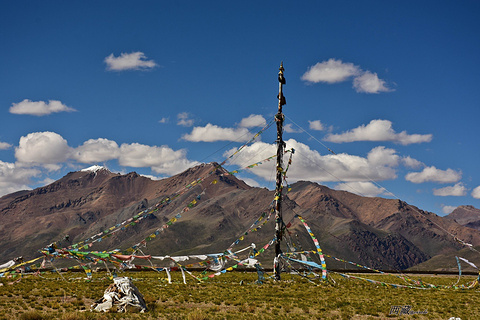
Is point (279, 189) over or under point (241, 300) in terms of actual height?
over

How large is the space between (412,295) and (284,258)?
963 cm

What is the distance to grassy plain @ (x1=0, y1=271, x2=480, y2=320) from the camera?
21.5 m

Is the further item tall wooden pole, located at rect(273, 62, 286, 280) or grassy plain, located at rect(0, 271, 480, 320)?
tall wooden pole, located at rect(273, 62, 286, 280)

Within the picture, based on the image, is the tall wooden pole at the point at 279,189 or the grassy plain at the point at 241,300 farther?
the tall wooden pole at the point at 279,189

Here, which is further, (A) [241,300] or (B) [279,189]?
(B) [279,189]

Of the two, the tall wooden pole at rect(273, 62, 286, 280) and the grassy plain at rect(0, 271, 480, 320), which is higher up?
the tall wooden pole at rect(273, 62, 286, 280)

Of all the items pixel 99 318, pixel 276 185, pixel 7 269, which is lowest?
pixel 99 318

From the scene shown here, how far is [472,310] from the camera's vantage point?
81.2ft

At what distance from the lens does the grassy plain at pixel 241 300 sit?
21.5 meters

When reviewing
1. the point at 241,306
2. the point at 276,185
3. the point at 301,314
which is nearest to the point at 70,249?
the point at 241,306

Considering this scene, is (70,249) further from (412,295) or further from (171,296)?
(412,295)

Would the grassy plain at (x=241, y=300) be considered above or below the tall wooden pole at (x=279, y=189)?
below

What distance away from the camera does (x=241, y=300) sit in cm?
2534

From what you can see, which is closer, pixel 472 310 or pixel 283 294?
pixel 472 310
